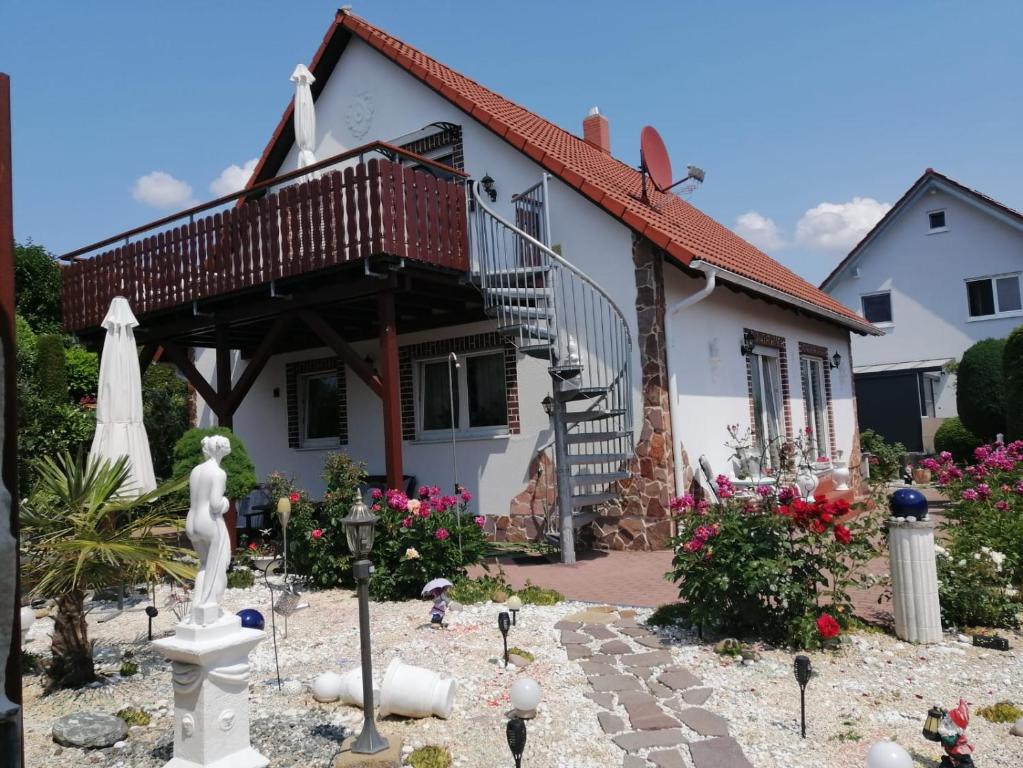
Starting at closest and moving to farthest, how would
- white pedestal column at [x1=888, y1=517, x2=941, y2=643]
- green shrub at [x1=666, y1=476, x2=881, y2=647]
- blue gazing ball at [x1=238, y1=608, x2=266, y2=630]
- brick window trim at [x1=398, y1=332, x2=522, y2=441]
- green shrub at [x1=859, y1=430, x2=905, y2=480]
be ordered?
1. green shrub at [x1=666, y1=476, x2=881, y2=647]
2. white pedestal column at [x1=888, y1=517, x2=941, y2=643]
3. blue gazing ball at [x1=238, y1=608, x2=266, y2=630]
4. brick window trim at [x1=398, y1=332, x2=522, y2=441]
5. green shrub at [x1=859, y1=430, x2=905, y2=480]

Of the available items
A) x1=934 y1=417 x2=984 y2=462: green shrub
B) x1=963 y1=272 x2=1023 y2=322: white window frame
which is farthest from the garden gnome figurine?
x1=963 y1=272 x2=1023 y2=322: white window frame

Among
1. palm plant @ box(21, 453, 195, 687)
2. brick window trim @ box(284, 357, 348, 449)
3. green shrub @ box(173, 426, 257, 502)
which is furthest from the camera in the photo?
brick window trim @ box(284, 357, 348, 449)

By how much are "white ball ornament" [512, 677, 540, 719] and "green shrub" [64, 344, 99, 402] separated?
54.4ft

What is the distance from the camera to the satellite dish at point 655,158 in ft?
32.5

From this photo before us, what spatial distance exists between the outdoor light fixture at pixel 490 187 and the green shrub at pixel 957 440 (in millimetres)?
12551

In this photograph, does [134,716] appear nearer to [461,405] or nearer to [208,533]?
[208,533]

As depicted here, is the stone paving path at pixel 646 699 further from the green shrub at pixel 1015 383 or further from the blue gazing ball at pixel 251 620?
the green shrub at pixel 1015 383

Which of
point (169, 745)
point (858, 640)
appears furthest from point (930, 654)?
point (169, 745)

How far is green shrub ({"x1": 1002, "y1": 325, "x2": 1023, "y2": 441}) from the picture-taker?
11.9m

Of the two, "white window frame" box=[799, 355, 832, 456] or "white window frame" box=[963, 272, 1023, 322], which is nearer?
"white window frame" box=[799, 355, 832, 456]

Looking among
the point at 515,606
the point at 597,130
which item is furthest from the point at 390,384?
the point at 597,130

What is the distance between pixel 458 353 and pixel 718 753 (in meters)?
7.39

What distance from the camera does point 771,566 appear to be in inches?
177

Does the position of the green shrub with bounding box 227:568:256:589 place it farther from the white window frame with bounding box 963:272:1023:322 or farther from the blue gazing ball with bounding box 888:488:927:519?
the white window frame with bounding box 963:272:1023:322
